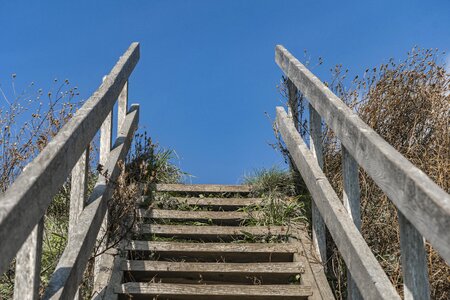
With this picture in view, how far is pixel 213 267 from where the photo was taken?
4828mm

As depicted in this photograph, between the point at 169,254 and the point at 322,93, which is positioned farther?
the point at 169,254

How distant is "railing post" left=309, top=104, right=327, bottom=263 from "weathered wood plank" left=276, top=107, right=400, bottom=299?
0.08 m

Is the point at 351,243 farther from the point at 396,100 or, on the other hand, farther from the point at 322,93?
the point at 396,100

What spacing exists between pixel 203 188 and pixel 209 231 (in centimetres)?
90

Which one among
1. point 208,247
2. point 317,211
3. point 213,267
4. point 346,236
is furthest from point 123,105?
point 346,236

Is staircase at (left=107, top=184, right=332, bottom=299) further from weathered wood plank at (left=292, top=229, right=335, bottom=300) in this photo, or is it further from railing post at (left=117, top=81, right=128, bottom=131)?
railing post at (left=117, top=81, right=128, bottom=131)

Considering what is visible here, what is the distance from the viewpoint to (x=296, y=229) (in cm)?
531

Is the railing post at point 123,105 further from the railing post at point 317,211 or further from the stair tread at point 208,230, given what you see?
the railing post at point 317,211

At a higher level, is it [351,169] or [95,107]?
[95,107]

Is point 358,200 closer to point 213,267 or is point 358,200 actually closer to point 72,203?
point 213,267

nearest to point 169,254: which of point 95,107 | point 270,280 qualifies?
point 270,280

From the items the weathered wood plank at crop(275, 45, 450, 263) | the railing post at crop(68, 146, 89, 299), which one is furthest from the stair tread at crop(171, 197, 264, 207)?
the railing post at crop(68, 146, 89, 299)

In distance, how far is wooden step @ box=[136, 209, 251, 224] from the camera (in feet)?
18.3

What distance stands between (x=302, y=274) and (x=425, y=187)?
2.31 metres
